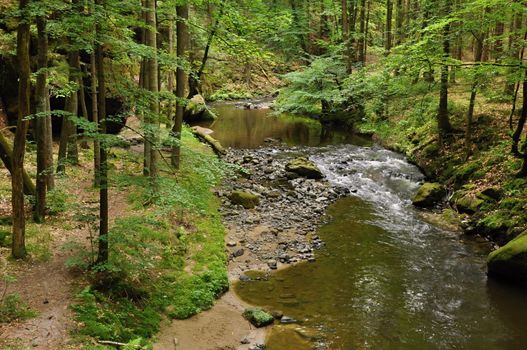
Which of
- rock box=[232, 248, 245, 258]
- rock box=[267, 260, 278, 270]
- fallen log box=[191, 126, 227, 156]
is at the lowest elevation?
rock box=[267, 260, 278, 270]

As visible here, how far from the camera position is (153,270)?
9.84 metres

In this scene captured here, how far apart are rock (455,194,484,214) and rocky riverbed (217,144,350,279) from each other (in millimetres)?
4529

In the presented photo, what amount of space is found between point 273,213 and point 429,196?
6.07 metres

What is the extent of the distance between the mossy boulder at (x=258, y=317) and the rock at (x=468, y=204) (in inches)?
354

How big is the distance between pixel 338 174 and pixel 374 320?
11548mm

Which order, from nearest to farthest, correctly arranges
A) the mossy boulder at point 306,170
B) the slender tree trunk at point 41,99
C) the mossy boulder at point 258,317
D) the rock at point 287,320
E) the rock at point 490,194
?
the slender tree trunk at point 41,99
the mossy boulder at point 258,317
the rock at point 287,320
the rock at point 490,194
the mossy boulder at point 306,170

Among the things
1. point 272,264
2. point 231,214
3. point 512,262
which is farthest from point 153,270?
point 512,262

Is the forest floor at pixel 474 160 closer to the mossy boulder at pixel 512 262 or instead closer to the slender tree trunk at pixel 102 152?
the mossy boulder at pixel 512 262

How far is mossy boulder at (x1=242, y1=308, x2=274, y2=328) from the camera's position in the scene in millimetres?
9016

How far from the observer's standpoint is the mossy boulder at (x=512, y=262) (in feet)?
34.8

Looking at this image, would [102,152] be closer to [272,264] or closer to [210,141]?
[272,264]

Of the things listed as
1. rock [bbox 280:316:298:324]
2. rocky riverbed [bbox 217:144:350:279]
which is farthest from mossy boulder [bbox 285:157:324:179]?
rock [bbox 280:316:298:324]

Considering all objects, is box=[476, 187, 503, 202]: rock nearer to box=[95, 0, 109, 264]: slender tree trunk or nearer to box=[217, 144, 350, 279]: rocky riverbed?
box=[217, 144, 350, 279]: rocky riverbed

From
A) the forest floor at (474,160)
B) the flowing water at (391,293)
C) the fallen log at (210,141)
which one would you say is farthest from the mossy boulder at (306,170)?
the forest floor at (474,160)
